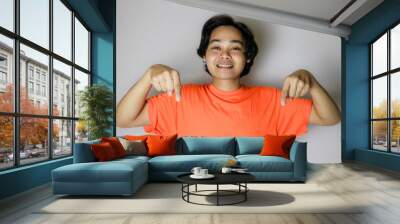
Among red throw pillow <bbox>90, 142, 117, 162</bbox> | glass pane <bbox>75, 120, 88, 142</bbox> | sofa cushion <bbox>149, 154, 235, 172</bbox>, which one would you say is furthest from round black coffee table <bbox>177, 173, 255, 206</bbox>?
glass pane <bbox>75, 120, 88, 142</bbox>

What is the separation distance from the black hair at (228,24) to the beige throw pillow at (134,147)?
1.69m

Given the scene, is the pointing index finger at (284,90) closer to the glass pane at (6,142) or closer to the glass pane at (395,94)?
the glass pane at (395,94)

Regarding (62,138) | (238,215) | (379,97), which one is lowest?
(238,215)

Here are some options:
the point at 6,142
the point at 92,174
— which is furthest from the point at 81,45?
the point at 92,174

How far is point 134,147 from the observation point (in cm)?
611

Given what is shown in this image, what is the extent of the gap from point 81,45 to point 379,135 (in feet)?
20.8

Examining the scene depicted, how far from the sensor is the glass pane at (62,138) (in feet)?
19.8

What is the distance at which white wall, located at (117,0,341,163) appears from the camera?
6629mm

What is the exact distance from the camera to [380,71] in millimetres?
8367

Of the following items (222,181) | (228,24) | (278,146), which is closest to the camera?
(222,181)

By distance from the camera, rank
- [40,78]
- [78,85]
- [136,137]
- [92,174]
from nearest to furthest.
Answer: [92,174] → [40,78] → [136,137] → [78,85]

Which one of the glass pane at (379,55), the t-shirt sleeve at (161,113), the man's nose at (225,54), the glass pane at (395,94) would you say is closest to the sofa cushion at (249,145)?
the t-shirt sleeve at (161,113)

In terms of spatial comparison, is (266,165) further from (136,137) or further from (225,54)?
(136,137)

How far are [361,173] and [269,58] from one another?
2.54m
